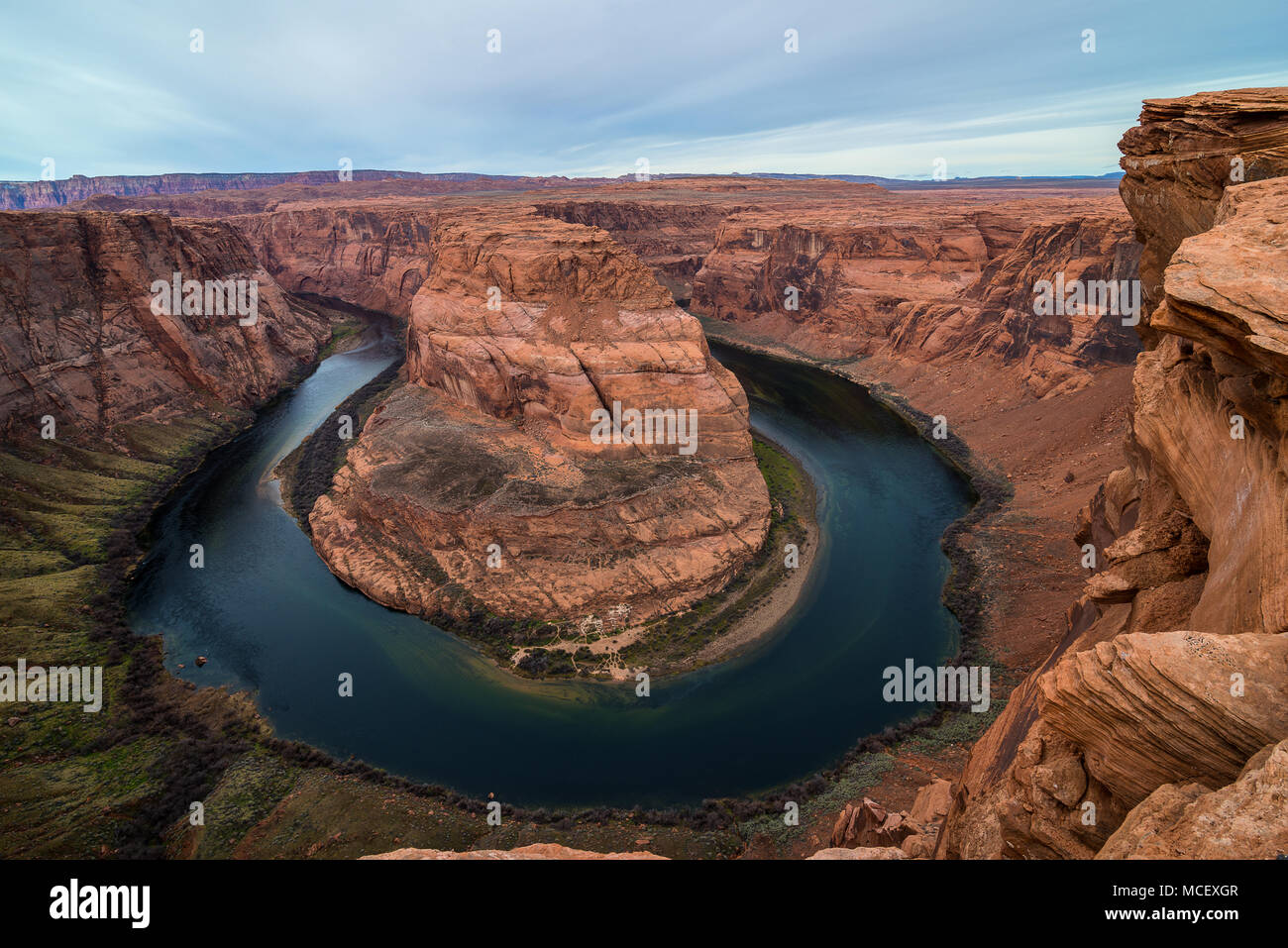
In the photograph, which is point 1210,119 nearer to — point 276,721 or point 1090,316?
point 276,721

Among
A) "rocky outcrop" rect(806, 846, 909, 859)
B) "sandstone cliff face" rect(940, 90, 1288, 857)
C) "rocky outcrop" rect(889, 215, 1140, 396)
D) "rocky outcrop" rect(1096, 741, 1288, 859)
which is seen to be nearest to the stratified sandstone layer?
"rocky outcrop" rect(889, 215, 1140, 396)

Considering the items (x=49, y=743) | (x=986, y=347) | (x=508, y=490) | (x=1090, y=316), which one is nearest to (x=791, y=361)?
(x=986, y=347)

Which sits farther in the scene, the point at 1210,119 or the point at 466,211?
the point at 466,211

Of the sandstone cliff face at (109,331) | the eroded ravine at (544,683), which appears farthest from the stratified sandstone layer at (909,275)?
the sandstone cliff face at (109,331)

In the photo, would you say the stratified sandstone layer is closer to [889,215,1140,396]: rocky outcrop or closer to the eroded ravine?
[889,215,1140,396]: rocky outcrop

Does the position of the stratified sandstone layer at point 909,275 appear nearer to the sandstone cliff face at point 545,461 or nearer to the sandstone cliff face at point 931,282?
the sandstone cliff face at point 931,282
